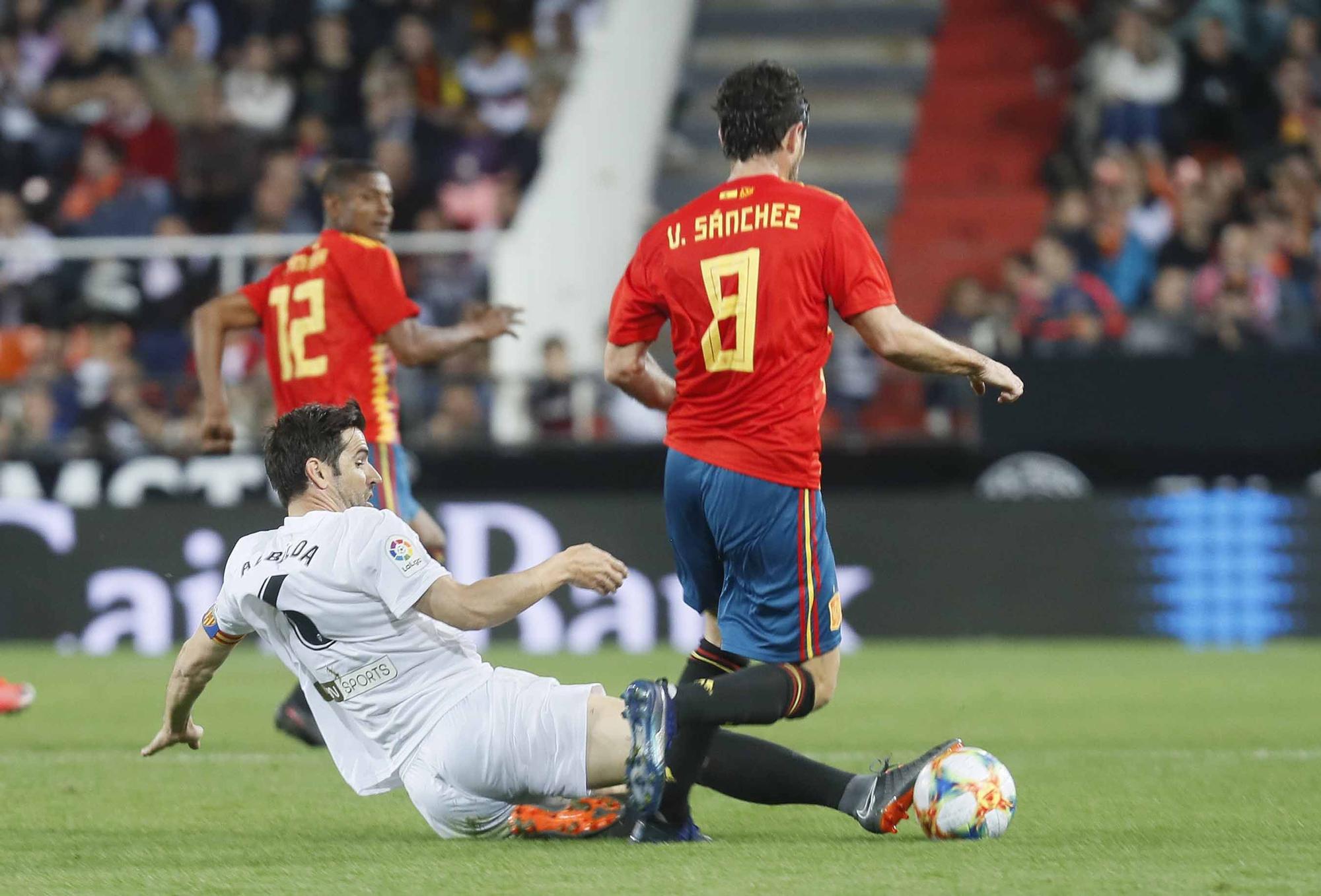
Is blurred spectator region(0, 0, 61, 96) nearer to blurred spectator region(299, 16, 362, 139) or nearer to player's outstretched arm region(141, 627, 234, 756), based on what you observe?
blurred spectator region(299, 16, 362, 139)

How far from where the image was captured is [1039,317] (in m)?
12.9

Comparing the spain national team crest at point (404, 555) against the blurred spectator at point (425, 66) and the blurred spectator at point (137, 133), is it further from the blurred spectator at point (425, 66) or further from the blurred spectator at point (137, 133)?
the blurred spectator at point (425, 66)

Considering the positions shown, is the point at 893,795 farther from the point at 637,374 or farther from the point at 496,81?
the point at 496,81

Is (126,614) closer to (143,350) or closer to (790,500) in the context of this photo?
(143,350)

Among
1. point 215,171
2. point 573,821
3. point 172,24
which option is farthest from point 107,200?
point 573,821

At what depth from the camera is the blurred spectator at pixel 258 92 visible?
1669 centimetres

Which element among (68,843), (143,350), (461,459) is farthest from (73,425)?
(68,843)

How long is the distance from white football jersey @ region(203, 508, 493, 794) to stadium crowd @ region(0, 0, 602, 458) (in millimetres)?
7503

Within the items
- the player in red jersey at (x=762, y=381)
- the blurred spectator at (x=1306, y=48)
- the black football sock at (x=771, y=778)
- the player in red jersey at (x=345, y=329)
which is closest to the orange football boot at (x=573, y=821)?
the player in red jersey at (x=762, y=381)

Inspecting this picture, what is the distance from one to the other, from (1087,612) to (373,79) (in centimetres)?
778

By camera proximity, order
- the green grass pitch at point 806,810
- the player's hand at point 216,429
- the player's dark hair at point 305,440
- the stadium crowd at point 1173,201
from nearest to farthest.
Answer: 1. the green grass pitch at point 806,810
2. the player's dark hair at point 305,440
3. the player's hand at point 216,429
4. the stadium crowd at point 1173,201

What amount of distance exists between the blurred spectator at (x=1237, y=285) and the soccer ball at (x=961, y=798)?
7.58 meters

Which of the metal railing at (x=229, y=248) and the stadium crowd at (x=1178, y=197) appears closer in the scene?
the stadium crowd at (x=1178, y=197)

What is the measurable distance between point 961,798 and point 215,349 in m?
3.85
